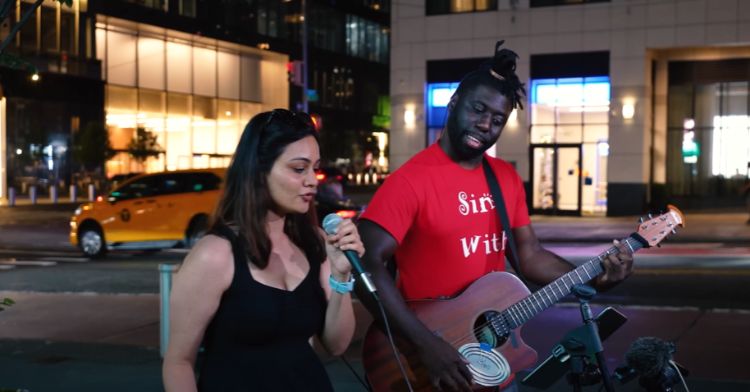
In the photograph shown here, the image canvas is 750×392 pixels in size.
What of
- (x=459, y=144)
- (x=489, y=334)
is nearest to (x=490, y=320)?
(x=489, y=334)

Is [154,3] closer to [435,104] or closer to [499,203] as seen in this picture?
[435,104]

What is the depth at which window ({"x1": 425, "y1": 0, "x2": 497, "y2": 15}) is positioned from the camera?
30.4 m

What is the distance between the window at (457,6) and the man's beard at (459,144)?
27215 mm

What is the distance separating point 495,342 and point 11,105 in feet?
143

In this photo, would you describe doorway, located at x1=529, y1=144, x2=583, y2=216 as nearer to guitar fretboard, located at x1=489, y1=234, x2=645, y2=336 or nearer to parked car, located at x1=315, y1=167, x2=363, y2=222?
parked car, located at x1=315, y1=167, x2=363, y2=222

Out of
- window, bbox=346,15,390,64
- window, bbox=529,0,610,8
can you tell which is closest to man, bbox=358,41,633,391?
window, bbox=529,0,610,8

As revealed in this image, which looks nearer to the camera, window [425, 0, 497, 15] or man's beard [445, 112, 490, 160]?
man's beard [445, 112, 490, 160]

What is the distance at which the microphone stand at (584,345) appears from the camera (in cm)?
335

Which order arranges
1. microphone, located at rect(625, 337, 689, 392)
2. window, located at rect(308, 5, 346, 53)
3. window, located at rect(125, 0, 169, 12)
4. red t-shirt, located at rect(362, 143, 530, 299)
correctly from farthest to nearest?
1. window, located at rect(308, 5, 346, 53)
2. window, located at rect(125, 0, 169, 12)
3. red t-shirt, located at rect(362, 143, 530, 299)
4. microphone, located at rect(625, 337, 689, 392)

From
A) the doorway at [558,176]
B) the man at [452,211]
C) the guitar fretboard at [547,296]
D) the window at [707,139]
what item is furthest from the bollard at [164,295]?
the window at [707,139]

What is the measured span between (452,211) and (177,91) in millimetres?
49090

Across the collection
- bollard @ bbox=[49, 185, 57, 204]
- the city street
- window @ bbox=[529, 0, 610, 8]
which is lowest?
the city street

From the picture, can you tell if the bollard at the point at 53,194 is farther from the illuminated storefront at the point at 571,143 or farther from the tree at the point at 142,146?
the illuminated storefront at the point at 571,143

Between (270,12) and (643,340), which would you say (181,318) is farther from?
(270,12)
